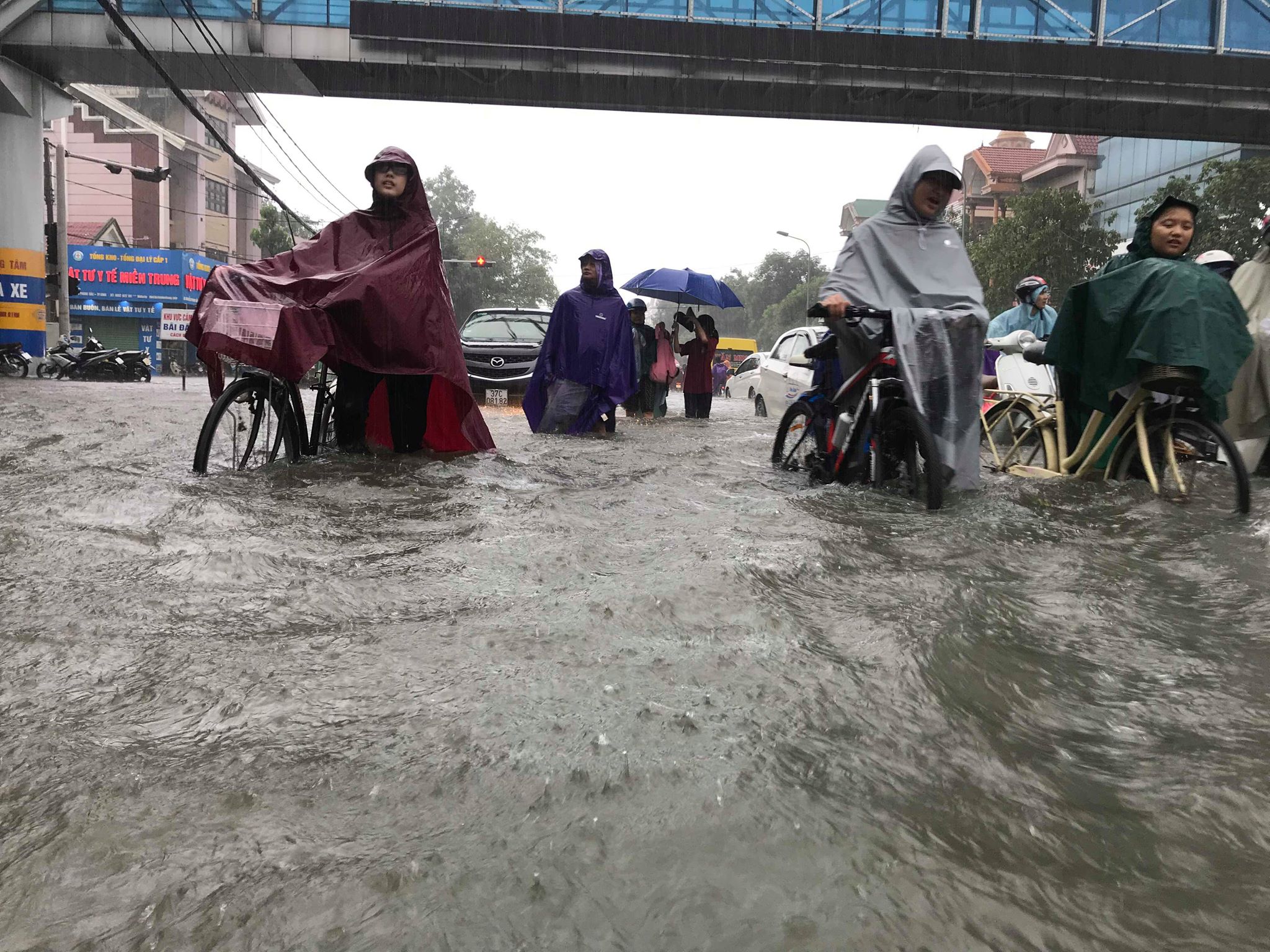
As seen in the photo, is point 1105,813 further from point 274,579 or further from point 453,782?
point 274,579

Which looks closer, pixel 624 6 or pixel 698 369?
pixel 698 369

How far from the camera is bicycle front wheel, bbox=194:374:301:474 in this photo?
15.5 ft

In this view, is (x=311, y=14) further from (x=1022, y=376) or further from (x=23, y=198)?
(x=1022, y=376)

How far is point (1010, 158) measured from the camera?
1898 inches

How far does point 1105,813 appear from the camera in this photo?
150cm

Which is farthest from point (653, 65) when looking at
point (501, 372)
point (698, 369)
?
point (501, 372)

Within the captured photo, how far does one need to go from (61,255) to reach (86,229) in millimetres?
16171

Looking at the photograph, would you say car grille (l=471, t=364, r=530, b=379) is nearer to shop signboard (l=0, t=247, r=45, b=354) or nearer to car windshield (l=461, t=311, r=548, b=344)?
car windshield (l=461, t=311, r=548, b=344)

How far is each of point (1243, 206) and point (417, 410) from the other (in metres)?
23.4

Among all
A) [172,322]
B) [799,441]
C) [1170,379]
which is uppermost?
[172,322]

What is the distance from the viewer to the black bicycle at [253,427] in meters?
4.73

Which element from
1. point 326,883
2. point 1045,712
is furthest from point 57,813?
point 1045,712

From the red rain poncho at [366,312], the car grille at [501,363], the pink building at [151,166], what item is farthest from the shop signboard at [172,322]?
the red rain poncho at [366,312]

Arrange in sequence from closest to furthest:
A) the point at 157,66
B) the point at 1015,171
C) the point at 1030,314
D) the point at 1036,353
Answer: the point at 1036,353
the point at 1030,314
the point at 157,66
the point at 1015,171
